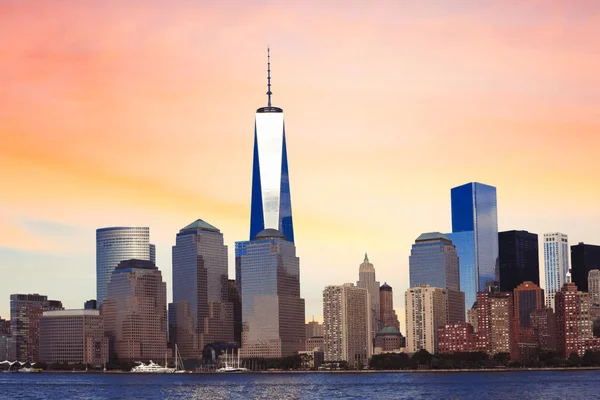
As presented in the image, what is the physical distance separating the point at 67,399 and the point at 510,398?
76.7 meters

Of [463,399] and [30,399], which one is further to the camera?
[30,399]

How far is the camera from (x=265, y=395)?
199250 mm

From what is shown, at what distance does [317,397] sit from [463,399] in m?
26.0

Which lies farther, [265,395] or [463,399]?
[265,395]

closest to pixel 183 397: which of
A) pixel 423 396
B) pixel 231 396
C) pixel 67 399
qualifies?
pixel 231 396

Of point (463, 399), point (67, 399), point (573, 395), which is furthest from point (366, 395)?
point (67, 399)

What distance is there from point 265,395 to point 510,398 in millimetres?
44447

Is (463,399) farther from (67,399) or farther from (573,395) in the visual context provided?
(67,399)

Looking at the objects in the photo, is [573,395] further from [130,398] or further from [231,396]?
[130,398]

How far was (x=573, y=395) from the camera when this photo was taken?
18538 cm

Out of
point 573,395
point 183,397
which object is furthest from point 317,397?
point 573,395

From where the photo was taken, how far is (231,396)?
19712cm

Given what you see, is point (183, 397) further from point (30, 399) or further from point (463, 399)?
point (463, 399)

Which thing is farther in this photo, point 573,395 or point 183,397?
point 183,397
